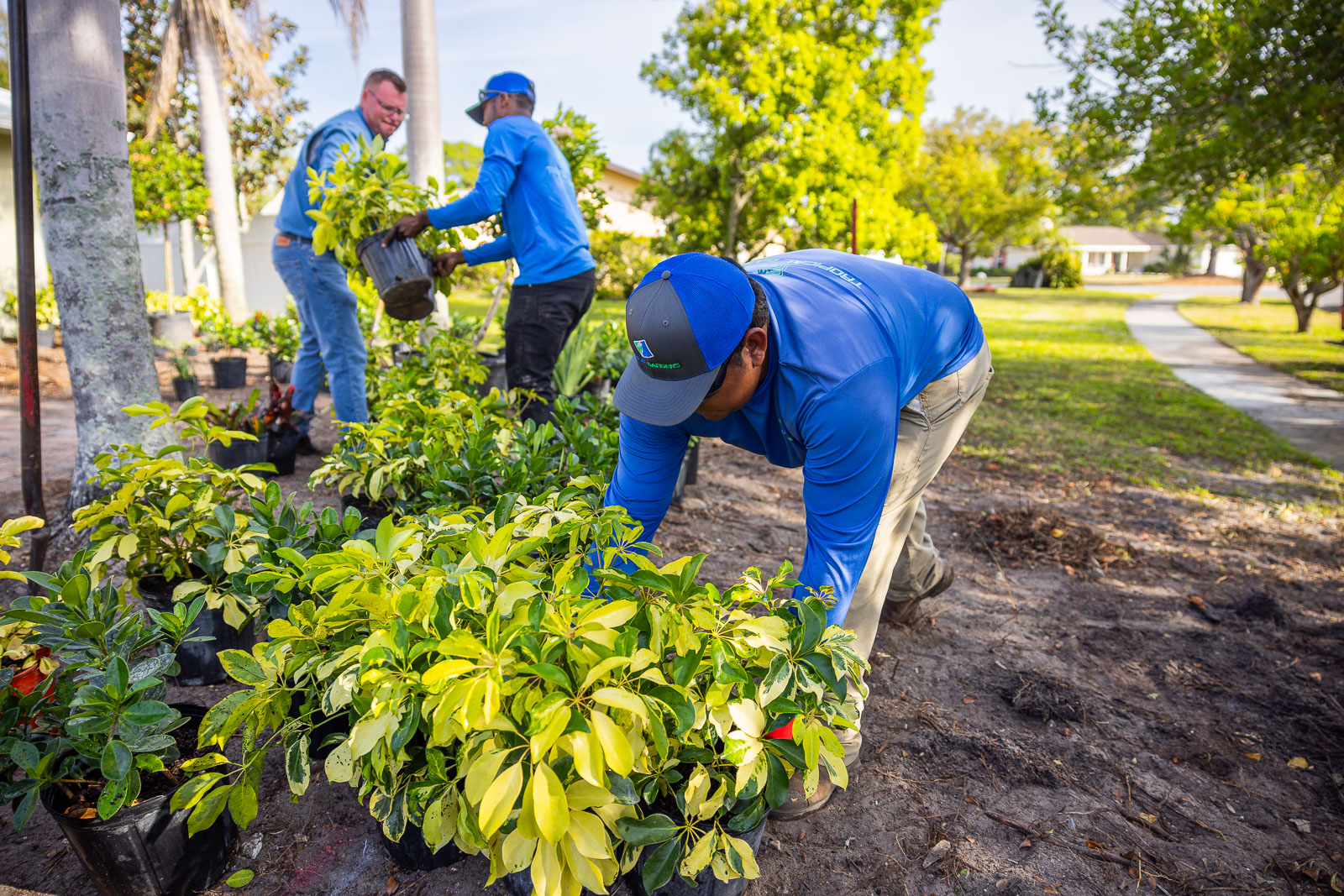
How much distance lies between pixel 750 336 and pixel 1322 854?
217 centimetres

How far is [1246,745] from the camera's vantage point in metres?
2.48

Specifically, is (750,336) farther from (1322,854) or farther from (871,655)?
(1322,854)

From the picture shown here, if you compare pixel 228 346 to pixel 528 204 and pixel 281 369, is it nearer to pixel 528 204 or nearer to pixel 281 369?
pixel 281 369

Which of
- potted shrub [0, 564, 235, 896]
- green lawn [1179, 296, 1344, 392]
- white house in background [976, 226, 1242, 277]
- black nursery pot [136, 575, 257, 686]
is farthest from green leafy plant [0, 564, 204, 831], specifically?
white house in background [976, 226, 1242, 277]

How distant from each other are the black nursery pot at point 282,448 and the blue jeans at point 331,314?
8.9 inches

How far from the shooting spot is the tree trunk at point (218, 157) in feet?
33.1

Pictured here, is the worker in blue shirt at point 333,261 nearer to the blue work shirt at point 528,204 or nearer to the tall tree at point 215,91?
the blue work shirt at point 528,204

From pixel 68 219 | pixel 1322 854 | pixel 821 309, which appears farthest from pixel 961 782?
pixel 68 219

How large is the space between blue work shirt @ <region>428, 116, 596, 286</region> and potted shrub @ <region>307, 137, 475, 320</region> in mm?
244

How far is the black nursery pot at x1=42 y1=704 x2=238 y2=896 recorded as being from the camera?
158cm

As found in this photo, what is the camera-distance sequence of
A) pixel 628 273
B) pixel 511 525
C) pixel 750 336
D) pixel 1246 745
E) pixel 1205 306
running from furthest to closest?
pixel 1205 306, pixel 628 273, pixel 1246 745, pixel 750 336, pixel 511 525

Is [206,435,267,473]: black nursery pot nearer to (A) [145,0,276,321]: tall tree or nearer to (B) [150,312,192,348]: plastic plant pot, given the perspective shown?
(B) [150,312,192,348]: plastic plant pot

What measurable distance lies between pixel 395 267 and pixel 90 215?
A: 4.08 ft

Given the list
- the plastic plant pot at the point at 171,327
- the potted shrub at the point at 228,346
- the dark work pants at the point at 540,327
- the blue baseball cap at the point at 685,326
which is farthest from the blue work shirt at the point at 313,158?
the plastic plant pot at the point at 171,327
